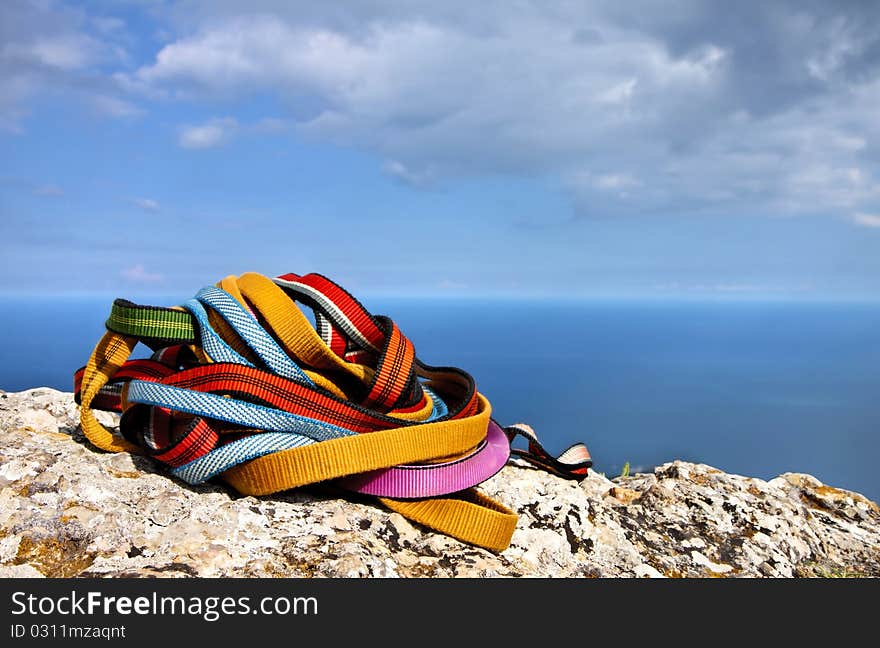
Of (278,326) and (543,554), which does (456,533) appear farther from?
(278,326)

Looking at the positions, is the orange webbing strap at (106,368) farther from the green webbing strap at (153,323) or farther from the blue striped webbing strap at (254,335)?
the blue striped webbing strap at (254,335)

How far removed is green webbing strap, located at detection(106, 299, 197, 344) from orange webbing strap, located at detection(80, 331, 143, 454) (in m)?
0.12

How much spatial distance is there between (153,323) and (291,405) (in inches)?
37.8

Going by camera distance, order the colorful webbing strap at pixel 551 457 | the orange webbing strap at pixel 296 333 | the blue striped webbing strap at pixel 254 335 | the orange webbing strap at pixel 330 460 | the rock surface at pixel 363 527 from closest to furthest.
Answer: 1. the rock surface at pixel 363 527
2. the orange webbing strap at pixel 330 460
3. the blue striped webbing strap at pixel 254 335
4. the orange webbing strap at pixel 296 333
5. the colorful webbing strap at pixel 551 457

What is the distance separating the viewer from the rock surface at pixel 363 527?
249 centimetres

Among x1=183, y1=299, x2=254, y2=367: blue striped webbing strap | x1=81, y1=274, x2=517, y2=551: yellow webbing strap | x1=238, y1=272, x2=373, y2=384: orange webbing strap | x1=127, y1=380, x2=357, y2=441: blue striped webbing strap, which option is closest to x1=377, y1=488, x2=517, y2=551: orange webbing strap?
x1=81, y1=274, x2=517, y2=551: yellow webbing strap

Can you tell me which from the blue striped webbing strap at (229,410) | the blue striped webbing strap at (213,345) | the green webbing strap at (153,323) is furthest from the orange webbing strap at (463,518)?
the green webbing strap at (153,323)

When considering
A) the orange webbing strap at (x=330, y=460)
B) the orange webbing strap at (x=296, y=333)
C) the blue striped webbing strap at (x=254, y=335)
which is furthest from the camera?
the orange webbing strap at (x=296, y=333)

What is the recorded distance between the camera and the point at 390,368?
133 inches

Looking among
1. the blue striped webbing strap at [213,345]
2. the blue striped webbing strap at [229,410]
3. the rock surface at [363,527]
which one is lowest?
the rock surface at [363,527]

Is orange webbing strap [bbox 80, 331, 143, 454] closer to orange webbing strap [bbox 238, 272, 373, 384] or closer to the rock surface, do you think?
the rock surface

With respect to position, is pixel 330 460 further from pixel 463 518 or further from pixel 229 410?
pixel 463 518

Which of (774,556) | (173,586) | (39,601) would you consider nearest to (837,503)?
(774,556)

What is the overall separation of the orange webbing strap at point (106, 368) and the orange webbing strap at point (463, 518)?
1550 millimetres
